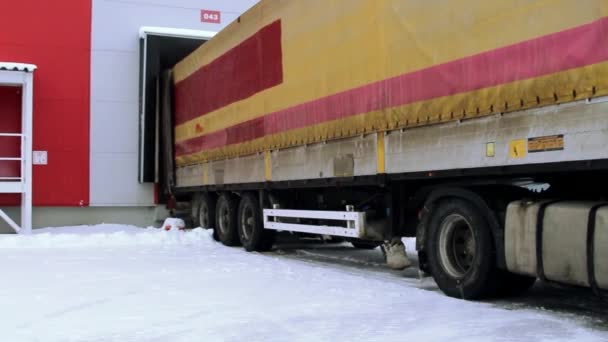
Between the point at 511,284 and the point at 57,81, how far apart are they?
472 inches

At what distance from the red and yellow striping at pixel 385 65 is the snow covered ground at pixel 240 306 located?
5.82 ft

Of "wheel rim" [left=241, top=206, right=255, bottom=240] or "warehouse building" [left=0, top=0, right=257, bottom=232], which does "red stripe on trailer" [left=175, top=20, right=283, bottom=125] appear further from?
"wheel rim" [left=241, top=206, right=255, bottom=240]

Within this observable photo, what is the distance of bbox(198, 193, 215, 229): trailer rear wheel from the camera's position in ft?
43.8

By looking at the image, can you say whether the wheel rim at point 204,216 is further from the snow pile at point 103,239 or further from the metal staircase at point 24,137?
the metal staircase at point 24,137

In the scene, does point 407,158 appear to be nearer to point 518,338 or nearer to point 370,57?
point 370,57

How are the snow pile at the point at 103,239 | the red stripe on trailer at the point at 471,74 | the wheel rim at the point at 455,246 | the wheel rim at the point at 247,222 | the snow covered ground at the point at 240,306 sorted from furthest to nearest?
1. the snow pile at the point at 103,239
2. the wheel rim at the point at 247,222
3. the wheel rim at the point at 455,246
4. the snow covered ground at the point at 240,306
5. the red stripe on trailer at the point at 471,74

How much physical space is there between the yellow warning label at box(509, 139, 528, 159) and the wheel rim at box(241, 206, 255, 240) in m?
6.58

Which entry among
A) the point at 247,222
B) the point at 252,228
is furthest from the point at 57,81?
the point at 252,228

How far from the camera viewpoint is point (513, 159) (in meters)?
5.38

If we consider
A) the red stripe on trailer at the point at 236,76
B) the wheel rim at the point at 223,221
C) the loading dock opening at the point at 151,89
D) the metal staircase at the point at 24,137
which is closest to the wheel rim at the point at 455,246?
the red stripe on trailer at the point at 236,76

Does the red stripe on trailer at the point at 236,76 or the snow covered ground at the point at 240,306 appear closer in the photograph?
the snow covered ground at the point at 240,306

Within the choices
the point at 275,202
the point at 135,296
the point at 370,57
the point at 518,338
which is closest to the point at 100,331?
the point at 135,296

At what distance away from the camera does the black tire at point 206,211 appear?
13.3 m

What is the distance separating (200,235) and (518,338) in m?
9.22
